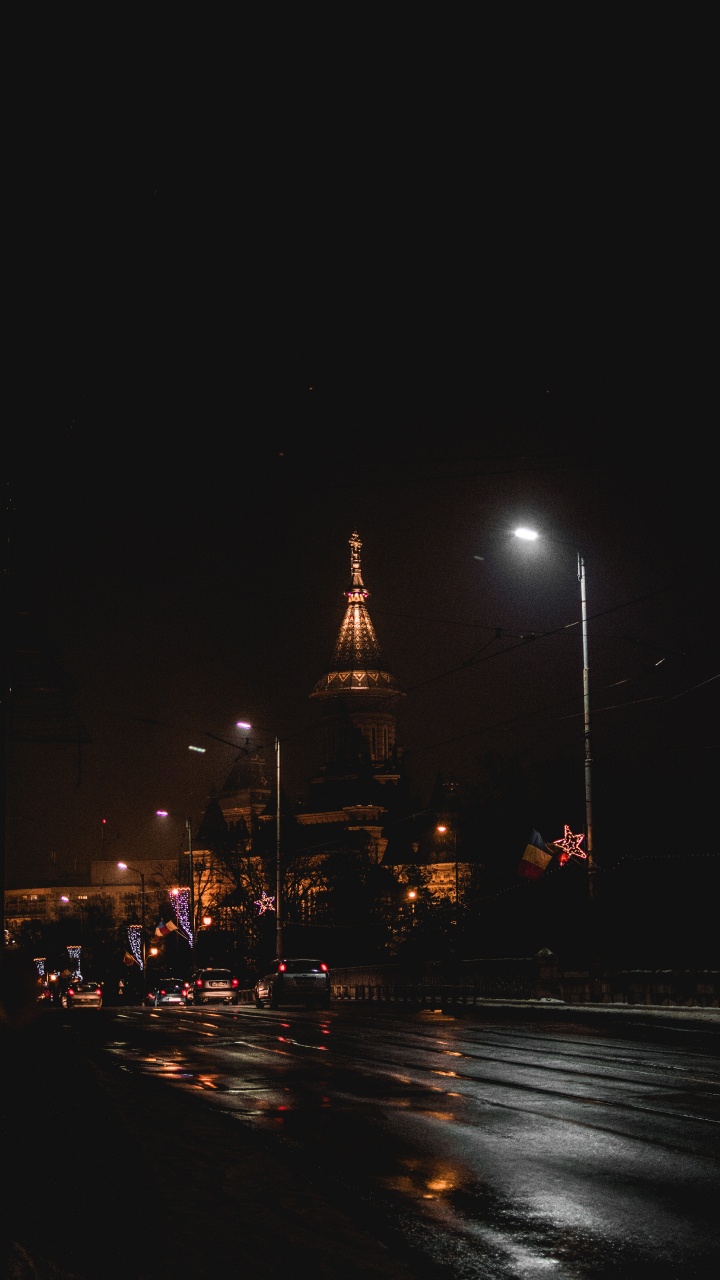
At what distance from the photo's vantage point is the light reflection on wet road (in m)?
6.67

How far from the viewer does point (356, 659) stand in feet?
554

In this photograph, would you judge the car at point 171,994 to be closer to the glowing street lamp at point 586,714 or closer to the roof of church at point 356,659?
the glowing street lamp at point 586,714

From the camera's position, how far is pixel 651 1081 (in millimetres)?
14336

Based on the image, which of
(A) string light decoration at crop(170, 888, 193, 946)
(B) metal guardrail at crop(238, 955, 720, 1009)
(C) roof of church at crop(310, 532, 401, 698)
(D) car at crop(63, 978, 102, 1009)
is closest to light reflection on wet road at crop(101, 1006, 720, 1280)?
(B) metal guardrail at crop(238, 955, 720, 1009)

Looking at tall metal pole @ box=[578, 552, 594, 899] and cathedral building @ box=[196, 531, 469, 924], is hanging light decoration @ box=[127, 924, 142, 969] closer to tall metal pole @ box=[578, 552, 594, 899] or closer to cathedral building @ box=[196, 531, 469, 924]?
cathedral building @ box=[196, 531, 469, 924]

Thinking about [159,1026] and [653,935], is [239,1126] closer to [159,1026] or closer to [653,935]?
[159,1026]

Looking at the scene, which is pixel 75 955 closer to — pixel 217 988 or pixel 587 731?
pixel 217 988

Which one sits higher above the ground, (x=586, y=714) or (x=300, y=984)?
(x=586, y=714)

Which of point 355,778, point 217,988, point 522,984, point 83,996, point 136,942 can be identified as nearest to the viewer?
point 522,984

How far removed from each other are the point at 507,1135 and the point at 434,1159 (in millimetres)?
1242

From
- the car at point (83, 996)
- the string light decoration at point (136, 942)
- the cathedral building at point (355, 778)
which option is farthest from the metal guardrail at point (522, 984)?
the cathedral building at point (355, 778)

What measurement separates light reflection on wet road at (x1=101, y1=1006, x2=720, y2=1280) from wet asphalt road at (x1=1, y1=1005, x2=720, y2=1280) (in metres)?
0.02

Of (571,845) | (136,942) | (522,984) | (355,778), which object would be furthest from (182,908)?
(355,778)

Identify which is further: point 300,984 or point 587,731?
point 300,984
